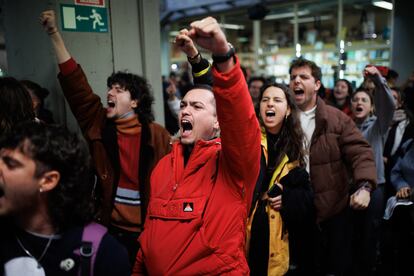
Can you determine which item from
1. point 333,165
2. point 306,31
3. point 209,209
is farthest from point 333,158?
point 306,31

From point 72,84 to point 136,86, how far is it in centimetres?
47

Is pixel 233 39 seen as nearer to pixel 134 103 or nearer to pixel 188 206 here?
pixel 134 103

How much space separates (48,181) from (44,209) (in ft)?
0.35

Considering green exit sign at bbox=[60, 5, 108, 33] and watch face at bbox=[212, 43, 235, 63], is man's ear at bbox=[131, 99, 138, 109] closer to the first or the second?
green exit sign at bbox=[60, 5, 108, 33]

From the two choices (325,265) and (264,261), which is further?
(325,265)

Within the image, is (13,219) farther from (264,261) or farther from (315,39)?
(315,39)

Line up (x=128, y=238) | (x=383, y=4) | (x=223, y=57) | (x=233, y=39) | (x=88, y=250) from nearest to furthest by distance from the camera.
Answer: (x=88, y=250) < (x=223, y=57) < (x=128, y=238) < (x=383, y=4) < (x=233, y=39)

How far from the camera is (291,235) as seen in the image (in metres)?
2.43

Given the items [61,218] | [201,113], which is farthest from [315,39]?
[61,218]

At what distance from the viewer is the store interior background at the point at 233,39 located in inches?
103

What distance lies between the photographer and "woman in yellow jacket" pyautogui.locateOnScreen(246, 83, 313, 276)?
7.18ft

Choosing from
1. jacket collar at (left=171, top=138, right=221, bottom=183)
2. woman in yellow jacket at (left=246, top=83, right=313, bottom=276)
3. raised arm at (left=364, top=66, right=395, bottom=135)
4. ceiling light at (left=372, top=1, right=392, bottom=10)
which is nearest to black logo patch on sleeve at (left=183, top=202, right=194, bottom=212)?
jacket collar at (left=171, top=138, right=221, bottom=183)

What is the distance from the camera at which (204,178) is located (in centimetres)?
156

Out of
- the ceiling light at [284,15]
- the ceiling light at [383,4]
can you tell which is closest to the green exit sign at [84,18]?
the ceiling light at [383,4]
